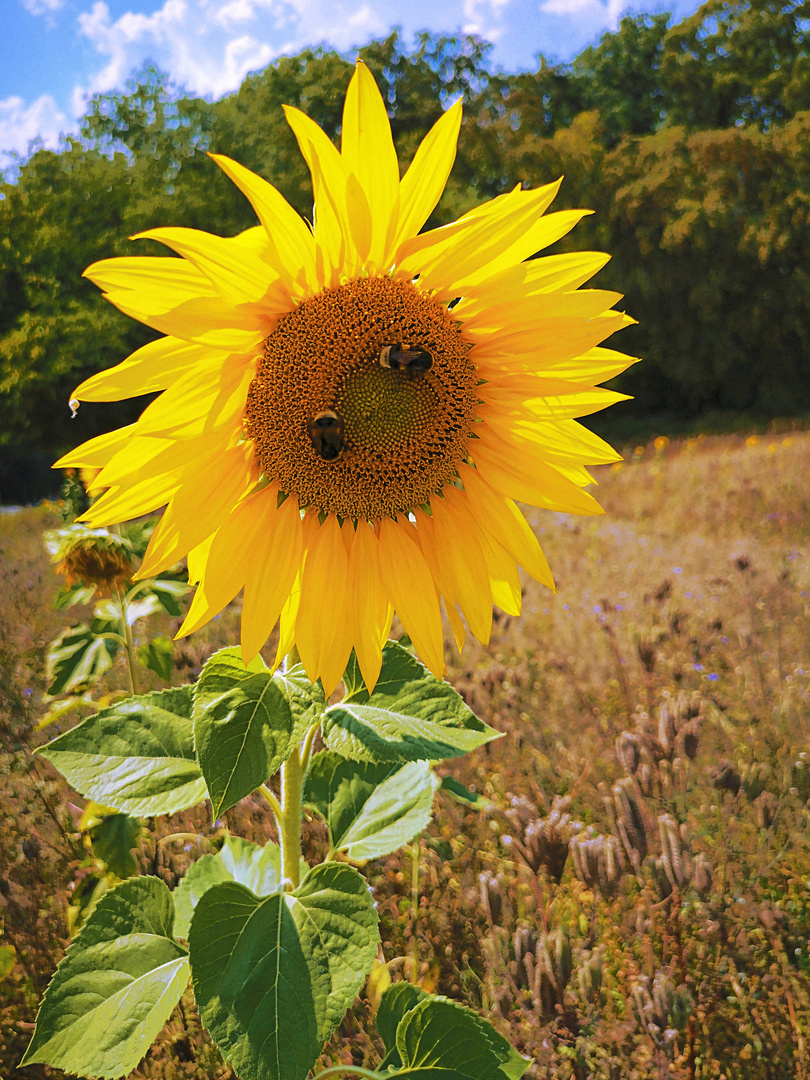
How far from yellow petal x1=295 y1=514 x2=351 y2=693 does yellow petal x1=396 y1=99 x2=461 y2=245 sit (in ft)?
1.51

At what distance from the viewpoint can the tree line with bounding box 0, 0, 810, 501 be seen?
19375 mm

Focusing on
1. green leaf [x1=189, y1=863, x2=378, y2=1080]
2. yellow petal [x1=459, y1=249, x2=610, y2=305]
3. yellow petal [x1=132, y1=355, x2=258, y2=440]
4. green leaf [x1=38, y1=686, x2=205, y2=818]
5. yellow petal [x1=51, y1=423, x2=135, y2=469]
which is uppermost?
yellow petal [x1=459, y1=249, x2=610, y2=305]

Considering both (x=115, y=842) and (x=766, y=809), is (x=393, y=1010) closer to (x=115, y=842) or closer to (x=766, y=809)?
(x=115, y=842)

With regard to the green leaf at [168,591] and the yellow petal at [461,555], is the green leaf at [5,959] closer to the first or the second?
the green leaf at [168,591]

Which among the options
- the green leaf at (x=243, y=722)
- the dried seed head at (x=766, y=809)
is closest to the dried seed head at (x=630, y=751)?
the dried seed head at (x=766, y=809)

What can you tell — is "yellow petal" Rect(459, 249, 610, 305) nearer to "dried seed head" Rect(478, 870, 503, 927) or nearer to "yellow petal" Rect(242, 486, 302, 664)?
"yellow petal" Rect(242, 486, 302, 664)

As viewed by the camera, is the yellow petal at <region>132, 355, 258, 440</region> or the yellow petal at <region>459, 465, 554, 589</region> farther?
the yellow petal at <region>459, 465, 554, 589</region>

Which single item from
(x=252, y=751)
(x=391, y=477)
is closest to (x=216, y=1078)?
(x=252, y=751)

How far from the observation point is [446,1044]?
50.5 inches

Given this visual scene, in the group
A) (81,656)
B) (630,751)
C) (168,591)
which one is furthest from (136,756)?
(630,751)

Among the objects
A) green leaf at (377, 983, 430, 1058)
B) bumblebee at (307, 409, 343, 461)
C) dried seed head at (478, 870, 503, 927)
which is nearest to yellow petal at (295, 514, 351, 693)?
bumblebee at (307, 409, 343, 461)

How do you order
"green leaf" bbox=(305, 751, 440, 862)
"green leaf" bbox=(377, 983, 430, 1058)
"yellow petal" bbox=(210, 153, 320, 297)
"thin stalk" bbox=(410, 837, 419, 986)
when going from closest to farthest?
"yellow petal" bbox=(210, 153, 320, 297) → "green leaf" bbox=(377, 983, 430, 1058) → "green leaf" bbox=(305, 751, 440, 862) → "thin stalk" bbox=(410, 837, 419, 986)

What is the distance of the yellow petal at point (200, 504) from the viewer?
3.22 feet

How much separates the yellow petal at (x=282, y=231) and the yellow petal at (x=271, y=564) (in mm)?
327
